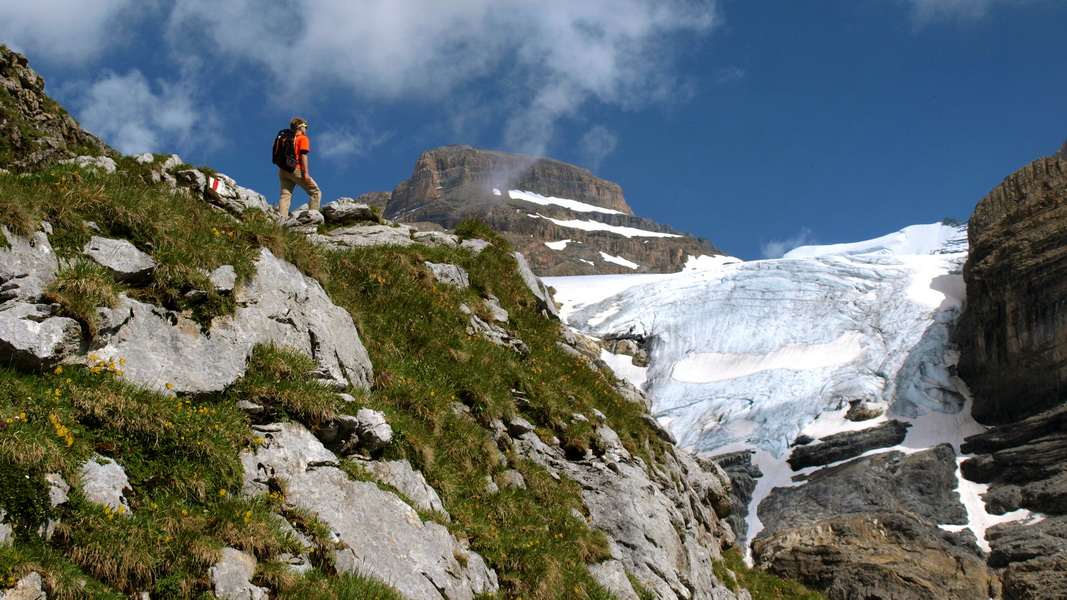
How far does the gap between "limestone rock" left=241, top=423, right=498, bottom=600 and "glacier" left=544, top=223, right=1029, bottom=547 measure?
145 feet

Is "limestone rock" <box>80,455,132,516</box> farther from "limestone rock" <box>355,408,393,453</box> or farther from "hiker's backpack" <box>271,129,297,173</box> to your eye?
"hiker's backpack" <box>271,129,297,173</box>

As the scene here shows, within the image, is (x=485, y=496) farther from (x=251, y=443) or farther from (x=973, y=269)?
(x=973, y=269)

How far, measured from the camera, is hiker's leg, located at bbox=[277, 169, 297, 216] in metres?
17.1

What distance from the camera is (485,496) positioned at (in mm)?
10883

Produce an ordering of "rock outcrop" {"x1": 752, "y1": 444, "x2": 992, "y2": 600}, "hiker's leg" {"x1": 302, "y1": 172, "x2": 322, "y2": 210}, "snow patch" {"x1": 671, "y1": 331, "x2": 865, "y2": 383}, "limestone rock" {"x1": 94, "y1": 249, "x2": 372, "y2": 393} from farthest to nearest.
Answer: "snow patch" {"x1": 671, "y1": 331, "x2": 865, "y2": 383} < "rock outcrop" {"x1": 752, "y1": 444, "x2": 992, "y2": 600} < "hiker's leg" {"x1": 302, "y1": 172, "x2": 322, "y2": 210} < "limestone rock" {"x1": 94, "y1": 249, "x2": 372, "y2": 393}

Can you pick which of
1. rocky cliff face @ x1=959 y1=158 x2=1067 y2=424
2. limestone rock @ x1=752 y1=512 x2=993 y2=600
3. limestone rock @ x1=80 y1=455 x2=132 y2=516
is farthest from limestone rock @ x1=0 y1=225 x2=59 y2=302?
rocky cliff face @ x1=959 y1=158 x2=1067 y2=424

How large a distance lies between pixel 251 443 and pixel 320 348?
229cm

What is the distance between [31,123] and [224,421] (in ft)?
52.3

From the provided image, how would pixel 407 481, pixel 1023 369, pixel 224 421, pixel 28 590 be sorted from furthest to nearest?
pixel 1023 369 < pixel 407 481 < pixel 224 421 < pixel 28 590

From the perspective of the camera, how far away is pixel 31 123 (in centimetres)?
1977

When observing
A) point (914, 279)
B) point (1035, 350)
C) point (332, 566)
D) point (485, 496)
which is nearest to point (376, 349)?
point (485, 496)

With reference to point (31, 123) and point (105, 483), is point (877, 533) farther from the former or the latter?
point (105, 483)

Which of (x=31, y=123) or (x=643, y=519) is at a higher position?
(x=31, y=123)

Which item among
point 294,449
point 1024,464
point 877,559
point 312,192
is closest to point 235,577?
point 294,449
